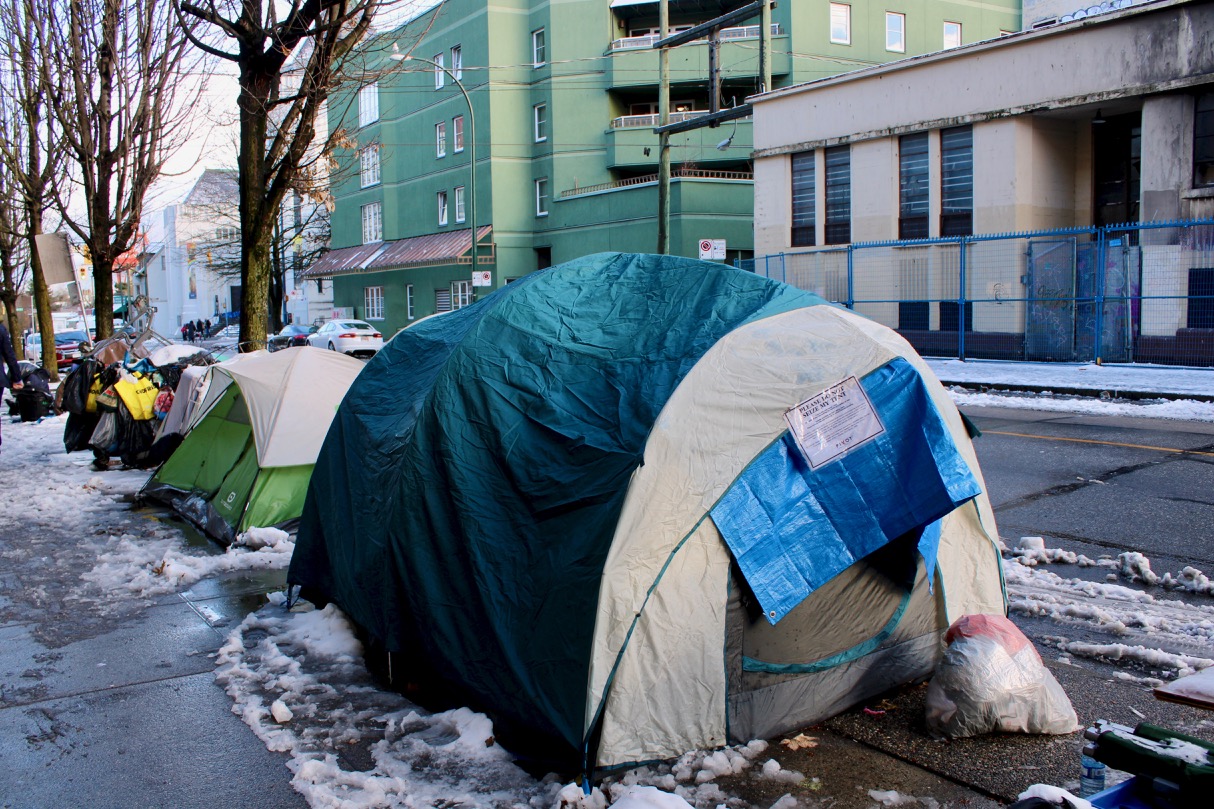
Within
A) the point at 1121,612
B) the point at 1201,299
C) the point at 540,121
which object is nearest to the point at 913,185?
the point at 1201,299

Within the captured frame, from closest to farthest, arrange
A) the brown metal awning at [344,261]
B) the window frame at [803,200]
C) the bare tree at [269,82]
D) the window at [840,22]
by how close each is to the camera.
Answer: the bare tree at [269,82] → the window frame at [803,200] → the window at [840,22] → the brown metal awning at [344,261]

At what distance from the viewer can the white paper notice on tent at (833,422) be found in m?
4.08

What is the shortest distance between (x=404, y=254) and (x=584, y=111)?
9.96 meters

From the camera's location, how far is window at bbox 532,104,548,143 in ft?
132

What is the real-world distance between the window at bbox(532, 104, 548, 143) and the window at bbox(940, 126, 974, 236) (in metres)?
20.3

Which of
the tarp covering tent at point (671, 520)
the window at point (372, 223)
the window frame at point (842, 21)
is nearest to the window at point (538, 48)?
the window frame at point (842, 21)

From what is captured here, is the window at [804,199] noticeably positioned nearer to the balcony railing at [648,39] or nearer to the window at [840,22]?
the balcony railing at [648,39]

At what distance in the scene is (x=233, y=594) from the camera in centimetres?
674

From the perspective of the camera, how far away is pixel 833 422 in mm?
4102

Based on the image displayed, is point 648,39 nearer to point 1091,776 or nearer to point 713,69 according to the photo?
point 713,69

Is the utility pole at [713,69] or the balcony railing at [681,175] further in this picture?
the balcony railing at [681,175]

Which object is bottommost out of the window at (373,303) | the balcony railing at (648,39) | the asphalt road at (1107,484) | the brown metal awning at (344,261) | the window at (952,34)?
the asphalt road at (1107,484)

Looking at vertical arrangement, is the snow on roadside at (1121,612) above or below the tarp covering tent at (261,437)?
below

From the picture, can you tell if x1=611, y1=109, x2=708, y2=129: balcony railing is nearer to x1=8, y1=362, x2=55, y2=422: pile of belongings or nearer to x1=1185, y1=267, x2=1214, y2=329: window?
x1=1185, y1=267, x2=1214, y2=329: window
